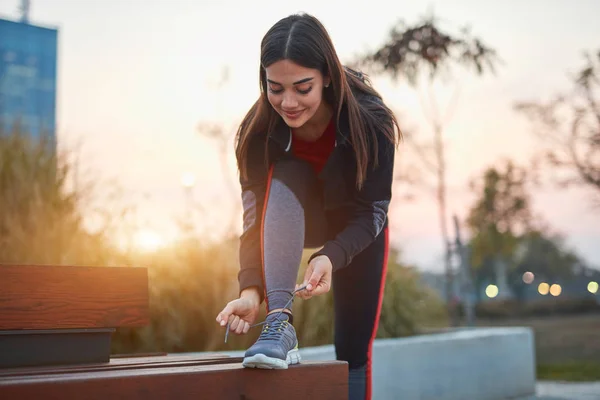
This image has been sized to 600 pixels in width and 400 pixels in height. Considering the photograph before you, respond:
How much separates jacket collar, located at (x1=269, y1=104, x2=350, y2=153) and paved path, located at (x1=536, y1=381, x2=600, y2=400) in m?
3.83

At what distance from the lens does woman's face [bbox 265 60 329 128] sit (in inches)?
71.7

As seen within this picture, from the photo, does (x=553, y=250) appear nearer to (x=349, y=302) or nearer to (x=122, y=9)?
(x=122, y=9)

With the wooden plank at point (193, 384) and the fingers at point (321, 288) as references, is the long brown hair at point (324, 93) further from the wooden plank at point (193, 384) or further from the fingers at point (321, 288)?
the wooden plank at point (193, 384)

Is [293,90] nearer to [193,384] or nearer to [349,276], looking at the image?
[349,276]

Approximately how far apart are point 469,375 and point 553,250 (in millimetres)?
36716

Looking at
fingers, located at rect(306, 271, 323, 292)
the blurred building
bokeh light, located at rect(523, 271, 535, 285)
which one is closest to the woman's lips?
fingers, located at rect(306, 271, 323, 292)

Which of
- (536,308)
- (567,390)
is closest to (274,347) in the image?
(567,390)

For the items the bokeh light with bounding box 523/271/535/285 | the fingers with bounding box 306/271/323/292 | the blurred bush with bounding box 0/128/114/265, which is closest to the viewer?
the fingers with bounding box 306/271/323/292

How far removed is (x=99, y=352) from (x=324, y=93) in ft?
3.01

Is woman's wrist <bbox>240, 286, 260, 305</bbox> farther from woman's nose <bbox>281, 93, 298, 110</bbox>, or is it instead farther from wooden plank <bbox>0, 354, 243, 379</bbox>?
woman's nose <bbox>281, 93, 298, 110</bbox>

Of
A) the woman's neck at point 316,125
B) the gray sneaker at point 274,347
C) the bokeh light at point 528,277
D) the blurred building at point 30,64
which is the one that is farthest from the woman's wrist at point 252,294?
the bokeh light at point 528,277

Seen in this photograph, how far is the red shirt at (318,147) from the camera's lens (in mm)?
2062

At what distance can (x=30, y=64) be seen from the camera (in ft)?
33.1

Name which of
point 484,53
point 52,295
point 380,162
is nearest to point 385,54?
point 484,53
